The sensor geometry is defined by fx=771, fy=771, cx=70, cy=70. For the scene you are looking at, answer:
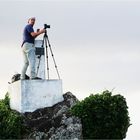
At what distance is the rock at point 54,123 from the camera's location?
3144 cm

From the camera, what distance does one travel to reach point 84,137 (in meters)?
31.5

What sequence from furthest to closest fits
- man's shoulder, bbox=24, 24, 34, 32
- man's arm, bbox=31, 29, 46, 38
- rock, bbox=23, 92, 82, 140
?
man's shoulder, bbox=24, 24, 34, 32, man's arm, bbox=31, 29, 46, 38, rock, bbox=23, 92, 82, 140

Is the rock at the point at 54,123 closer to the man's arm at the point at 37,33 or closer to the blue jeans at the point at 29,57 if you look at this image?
the blue jeans at the point at 29,57

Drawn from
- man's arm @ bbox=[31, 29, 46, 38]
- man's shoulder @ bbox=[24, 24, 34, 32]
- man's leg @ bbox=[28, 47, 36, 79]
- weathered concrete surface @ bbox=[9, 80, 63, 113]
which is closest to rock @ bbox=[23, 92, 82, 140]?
weathered concrete surface @ bbox=[9, 80, 63, 113]

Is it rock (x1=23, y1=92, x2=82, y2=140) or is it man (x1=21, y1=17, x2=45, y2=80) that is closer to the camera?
rock (x1=23, y1=92, x2=82, y2=140)

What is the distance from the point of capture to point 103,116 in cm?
3166

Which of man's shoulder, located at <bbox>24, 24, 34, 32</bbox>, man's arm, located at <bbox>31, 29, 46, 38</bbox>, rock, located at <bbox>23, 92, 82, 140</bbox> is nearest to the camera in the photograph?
rock, located at <bbox>23, 92, 82, 140</bbox>

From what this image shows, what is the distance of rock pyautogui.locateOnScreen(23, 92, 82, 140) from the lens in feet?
103

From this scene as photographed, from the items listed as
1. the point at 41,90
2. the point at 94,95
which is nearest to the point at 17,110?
the point at 41,90

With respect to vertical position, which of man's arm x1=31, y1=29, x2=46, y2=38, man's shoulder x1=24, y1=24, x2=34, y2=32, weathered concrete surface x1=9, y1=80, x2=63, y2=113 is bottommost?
weathered concrete surface x1=9, y1=80, x2=63, y2=113

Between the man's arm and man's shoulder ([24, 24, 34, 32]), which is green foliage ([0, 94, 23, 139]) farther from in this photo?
man's shoulder ([24, 24, 34, 32])

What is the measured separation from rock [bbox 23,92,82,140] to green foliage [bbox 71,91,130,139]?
0.35m

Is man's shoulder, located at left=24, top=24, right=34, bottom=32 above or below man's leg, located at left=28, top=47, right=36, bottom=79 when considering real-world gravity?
above

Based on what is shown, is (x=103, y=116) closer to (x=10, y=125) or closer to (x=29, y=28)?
(x=10, y=125)
